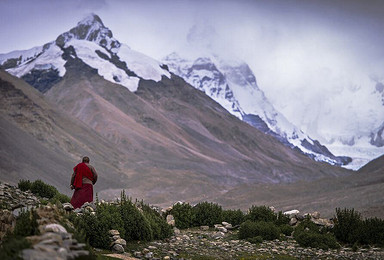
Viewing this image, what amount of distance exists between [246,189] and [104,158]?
24.2 meters

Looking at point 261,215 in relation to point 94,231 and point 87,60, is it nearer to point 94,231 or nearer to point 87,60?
point 94,231

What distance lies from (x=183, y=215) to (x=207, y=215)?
1027 mm

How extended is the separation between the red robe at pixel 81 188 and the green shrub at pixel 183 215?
3.59m

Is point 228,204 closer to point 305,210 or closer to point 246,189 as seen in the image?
point 246,189

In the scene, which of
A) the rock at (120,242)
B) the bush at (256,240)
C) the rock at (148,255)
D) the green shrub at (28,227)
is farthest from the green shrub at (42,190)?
the green shrub at (28,227)

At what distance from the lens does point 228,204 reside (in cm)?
6178

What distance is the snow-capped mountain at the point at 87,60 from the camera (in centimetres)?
12356

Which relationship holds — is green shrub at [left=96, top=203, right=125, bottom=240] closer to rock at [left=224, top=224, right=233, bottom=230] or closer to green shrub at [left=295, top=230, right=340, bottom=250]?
green shrub at [left=295, top=230, right=340, bottom=250]

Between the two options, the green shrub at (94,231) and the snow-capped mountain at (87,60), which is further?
the snow-capped mountain at (87,60)

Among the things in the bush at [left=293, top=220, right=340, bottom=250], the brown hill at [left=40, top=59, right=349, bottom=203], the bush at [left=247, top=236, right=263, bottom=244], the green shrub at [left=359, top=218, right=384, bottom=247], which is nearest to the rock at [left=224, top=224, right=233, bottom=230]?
the bush at [left=247, top=236, right=263, bottom=244]

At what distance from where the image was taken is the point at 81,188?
44.6 feet

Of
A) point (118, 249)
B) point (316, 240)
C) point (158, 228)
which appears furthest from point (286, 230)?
point (118, 249)

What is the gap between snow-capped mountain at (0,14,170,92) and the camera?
124m

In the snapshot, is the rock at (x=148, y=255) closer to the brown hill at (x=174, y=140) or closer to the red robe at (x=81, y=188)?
the red robe at (x=81, y=188)
